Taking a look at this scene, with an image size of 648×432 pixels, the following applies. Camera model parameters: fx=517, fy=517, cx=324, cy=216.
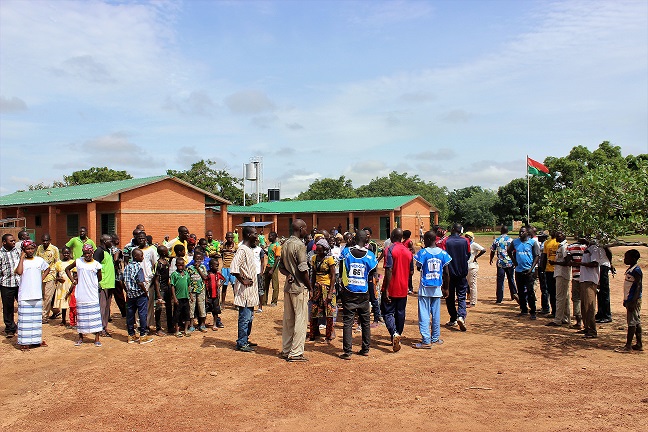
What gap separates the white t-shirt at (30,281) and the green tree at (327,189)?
202 ft

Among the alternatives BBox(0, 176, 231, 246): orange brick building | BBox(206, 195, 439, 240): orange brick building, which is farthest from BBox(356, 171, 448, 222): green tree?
BBox(0, 176, 231, 246): orange brick building

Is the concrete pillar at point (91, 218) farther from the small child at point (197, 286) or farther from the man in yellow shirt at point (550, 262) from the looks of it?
the man in yellow shirt at point (550, 262)

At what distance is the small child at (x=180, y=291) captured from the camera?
8.73 metres

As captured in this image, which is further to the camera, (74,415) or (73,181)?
(73,181)

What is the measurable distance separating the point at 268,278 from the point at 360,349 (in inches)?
179

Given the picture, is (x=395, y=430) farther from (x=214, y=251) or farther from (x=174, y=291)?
(x=214, y=251)

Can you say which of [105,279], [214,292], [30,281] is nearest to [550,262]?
[214,292]

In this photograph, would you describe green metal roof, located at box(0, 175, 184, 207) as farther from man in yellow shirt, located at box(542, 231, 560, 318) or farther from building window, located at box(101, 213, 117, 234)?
man in yellow shirt, located at box(542, 231, 560, 318)

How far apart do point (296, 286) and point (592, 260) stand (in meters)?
4.85

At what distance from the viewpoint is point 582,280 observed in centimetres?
838

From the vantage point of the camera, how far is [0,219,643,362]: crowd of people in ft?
24.5

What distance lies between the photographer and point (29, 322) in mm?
8102

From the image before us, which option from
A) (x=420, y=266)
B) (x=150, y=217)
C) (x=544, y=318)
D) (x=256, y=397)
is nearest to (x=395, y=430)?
(x=256, y=397)

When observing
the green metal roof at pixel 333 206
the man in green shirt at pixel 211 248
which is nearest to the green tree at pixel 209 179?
the green metal roof at pixel 333 206
